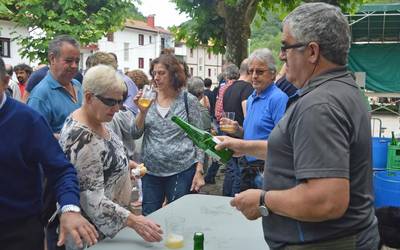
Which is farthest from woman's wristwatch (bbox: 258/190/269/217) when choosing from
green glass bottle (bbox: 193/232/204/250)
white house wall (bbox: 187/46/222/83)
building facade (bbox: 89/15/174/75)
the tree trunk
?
white house wall (bbox: 187/46/222/83)

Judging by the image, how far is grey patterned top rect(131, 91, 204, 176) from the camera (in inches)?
153

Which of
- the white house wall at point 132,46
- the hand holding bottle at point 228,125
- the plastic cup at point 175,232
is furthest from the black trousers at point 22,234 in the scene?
the white house wall at point 132,46

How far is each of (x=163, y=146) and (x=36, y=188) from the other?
176 cm

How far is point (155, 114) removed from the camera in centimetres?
395

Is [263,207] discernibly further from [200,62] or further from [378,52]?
[200,62]

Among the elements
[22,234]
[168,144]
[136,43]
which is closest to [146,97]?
[168,144]

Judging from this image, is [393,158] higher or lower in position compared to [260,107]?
lower

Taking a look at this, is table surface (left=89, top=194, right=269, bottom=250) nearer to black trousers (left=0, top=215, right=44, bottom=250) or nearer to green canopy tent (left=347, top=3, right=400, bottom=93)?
black trousers (left=0, top=215, right=44, bottom=250)

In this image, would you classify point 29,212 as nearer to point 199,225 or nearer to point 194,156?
point 199,225

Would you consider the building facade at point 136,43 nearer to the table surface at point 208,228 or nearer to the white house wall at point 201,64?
the white house wall at point 201,64

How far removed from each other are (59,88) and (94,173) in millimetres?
1641

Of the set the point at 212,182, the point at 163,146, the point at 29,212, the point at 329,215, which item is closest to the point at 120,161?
the point at 29,212

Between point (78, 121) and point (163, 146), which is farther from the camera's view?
point (163, 146)

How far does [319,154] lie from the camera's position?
1.46 meters
